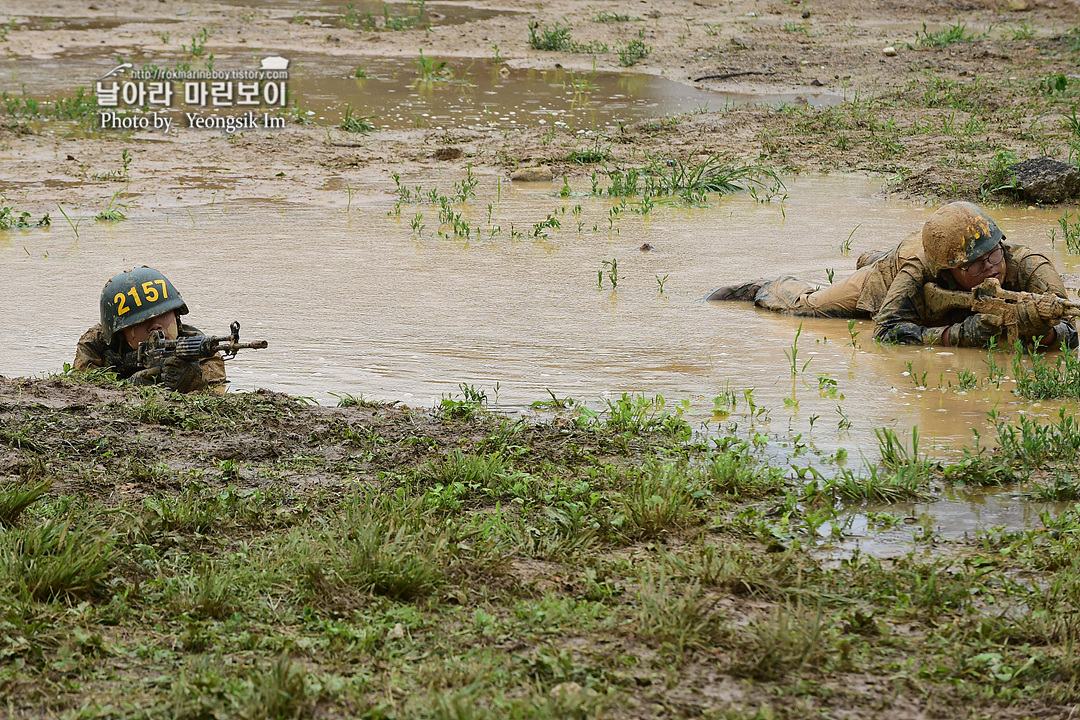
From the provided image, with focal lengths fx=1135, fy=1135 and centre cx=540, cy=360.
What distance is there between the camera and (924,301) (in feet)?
21.9

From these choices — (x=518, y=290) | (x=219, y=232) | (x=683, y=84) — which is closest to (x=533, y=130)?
(x=683, y=84)

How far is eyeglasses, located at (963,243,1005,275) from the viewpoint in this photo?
6379mm

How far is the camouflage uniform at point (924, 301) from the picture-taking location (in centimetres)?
632

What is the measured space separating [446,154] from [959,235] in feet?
21.8

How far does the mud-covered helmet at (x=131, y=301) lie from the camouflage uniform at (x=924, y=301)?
4008 mm

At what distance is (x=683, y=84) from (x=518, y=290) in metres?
9.21

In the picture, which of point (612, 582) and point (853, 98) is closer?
point (612, 582)

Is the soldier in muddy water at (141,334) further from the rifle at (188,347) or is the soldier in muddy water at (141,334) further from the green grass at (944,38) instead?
the green grass at (944,38)

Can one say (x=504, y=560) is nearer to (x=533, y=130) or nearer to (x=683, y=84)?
(x=533, y=130)

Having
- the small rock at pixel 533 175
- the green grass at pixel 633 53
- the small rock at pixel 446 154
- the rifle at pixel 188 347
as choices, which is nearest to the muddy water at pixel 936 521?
the rifle at pixel 188 347

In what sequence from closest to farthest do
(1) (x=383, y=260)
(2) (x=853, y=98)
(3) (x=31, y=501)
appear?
1. (3) (x=31, y=501)
2. (1) (x=383, y=260)
3. (2) (x=853, y=98)

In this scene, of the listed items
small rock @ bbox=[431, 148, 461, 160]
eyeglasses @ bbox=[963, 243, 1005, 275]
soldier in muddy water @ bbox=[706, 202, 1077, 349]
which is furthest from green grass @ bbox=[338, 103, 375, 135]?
eyeglasses @ bbox=[963, 243, 1005, 275]

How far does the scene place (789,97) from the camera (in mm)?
14977

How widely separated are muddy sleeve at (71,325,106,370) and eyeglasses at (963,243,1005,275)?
4.74 m
